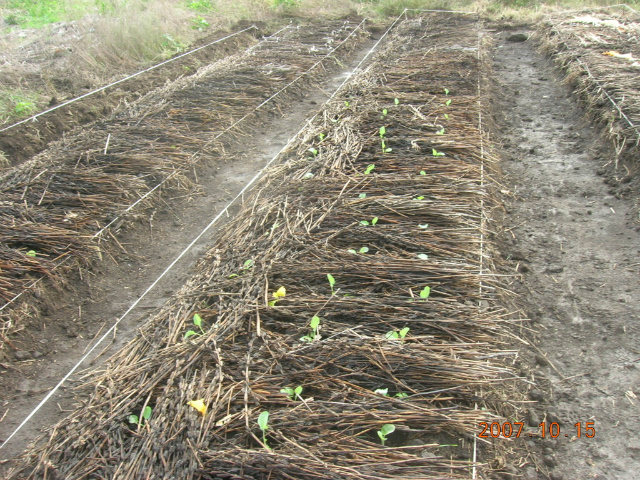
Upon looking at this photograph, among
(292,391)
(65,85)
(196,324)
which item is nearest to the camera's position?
(292,391)

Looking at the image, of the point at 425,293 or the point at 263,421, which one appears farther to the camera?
the point at 425,293

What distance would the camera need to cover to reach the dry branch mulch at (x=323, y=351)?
2260 millimetres

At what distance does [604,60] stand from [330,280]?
20.4 feet

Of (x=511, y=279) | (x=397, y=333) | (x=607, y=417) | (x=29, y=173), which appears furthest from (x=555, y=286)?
(x=29, y=173)

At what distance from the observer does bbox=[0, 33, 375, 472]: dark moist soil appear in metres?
3.04

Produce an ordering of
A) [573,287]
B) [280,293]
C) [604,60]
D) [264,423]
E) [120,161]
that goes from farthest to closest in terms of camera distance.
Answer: [604,60] < [120,161] < [573,287] < [280,293] < [264,423]

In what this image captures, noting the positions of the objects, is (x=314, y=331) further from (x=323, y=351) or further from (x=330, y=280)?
(x=330, y=280)

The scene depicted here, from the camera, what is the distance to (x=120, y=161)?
532 cm

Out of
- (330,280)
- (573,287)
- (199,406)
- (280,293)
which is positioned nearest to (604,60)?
(573,287)

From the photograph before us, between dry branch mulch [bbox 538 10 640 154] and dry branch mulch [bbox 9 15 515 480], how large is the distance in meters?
2.00

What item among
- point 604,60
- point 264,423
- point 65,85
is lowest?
point 264,423

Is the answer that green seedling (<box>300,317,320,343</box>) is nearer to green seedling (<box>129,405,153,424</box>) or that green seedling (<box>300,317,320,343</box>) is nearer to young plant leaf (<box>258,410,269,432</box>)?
young plant leaf (<box>258,410,269,432</box>)

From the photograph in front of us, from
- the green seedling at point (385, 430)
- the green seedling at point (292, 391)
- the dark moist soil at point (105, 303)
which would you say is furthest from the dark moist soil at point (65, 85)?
the green seedling at point (385, 430)
